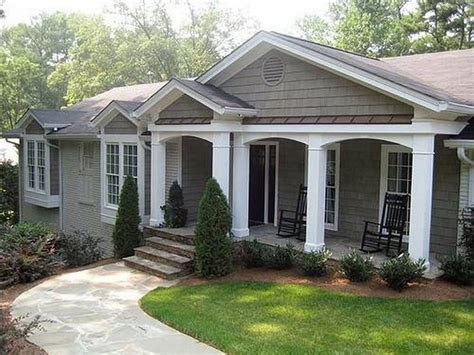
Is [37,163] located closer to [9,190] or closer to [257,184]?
[9,190]

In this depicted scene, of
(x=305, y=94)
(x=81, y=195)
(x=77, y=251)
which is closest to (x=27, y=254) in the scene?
(x=77, y=251)

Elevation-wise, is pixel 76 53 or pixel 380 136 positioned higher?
pixel 76 53

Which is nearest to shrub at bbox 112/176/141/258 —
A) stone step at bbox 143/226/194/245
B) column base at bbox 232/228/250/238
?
stone step at bbox 143/226/194/245

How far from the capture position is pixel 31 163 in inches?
637

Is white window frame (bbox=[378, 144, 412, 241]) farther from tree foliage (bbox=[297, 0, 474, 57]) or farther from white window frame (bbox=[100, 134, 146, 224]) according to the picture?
tree foliage (bbox=[297, 0, 474, 57])

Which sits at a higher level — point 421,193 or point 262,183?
point 421,193

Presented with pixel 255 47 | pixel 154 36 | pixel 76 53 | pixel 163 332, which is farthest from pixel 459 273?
pixel 76 53

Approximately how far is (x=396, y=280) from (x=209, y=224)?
3.31 meters

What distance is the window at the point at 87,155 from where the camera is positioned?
14.6 metres

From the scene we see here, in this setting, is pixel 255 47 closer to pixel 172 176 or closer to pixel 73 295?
pixel 172 176

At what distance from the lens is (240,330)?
20.5 ft

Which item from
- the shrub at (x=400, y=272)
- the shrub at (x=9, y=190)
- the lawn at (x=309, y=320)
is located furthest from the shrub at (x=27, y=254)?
the shrub at (x=9, y=190)

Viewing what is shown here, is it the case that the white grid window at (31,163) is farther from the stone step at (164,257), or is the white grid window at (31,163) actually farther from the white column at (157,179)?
the stone step at (164,257)

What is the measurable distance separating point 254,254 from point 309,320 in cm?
276
